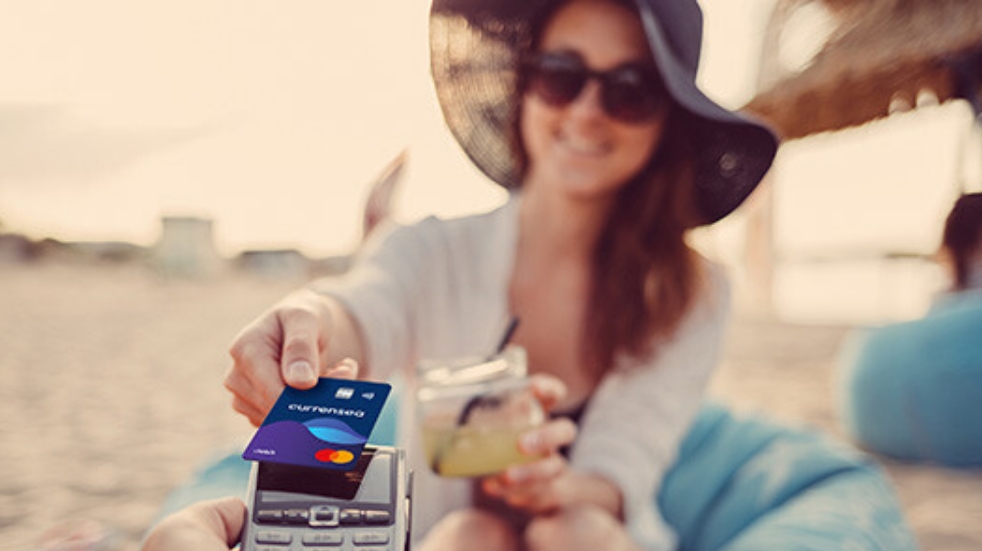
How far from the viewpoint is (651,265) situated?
131 cm

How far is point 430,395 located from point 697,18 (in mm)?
699

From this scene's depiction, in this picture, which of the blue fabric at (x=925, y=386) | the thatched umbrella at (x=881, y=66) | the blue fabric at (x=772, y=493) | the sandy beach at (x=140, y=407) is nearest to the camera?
the blue fabric at (x=772, y=493)

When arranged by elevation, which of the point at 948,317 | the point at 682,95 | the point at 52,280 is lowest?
the point at 52,280

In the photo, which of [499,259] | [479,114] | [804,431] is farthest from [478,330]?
[804,431]

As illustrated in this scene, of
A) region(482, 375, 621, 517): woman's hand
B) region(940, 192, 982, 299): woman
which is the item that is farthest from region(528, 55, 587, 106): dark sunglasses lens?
region(940, 192, 982, 299): woman

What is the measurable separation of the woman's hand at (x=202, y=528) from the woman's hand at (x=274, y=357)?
0.26 ft

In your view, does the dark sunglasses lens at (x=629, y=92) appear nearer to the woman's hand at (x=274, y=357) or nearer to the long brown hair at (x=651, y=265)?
the long brown hair at (x=651, y=265)

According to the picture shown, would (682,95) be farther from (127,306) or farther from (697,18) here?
(127,306)

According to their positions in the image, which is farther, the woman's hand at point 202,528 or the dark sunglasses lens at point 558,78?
the dark sunglasses lens at point 558,78

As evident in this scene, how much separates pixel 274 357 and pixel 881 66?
3.48m

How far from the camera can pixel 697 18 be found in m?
1.12

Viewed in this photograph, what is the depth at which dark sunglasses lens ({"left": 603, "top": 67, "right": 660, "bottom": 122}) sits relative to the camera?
44.2 inches

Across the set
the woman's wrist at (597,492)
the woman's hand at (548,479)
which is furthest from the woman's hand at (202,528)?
the woman's wrist at (597,492)

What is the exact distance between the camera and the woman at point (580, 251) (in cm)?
110
